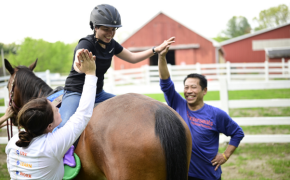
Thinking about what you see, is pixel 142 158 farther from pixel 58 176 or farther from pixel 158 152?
pixel 58 176

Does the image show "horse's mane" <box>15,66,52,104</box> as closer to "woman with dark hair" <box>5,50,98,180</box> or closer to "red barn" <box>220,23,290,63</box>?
"woman with dark hair" <box>5,50,98,180</box>

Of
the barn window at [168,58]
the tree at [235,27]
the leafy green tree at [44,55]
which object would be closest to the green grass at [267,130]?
the barn window at [168,58]

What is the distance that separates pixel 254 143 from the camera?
593cm

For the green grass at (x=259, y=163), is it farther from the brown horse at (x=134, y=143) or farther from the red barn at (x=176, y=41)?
the red barn at (x=176, y=41)

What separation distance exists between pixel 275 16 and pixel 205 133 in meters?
58.1

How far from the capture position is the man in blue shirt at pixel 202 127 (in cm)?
260

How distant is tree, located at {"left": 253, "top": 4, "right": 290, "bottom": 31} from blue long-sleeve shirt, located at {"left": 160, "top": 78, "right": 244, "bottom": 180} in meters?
55.3

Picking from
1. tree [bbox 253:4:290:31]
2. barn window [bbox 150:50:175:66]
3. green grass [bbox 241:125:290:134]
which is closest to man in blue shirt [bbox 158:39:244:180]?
green grass [bbox 241:125:290:134]

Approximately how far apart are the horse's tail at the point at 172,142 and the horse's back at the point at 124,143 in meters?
0.04

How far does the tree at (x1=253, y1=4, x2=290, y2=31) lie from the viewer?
161 feet

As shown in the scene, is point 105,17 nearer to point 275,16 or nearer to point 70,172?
point 70,172

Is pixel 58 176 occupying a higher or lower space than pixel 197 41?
lower

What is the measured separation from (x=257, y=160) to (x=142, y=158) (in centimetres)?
405

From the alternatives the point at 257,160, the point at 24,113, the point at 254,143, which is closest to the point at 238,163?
the point at 257,160
